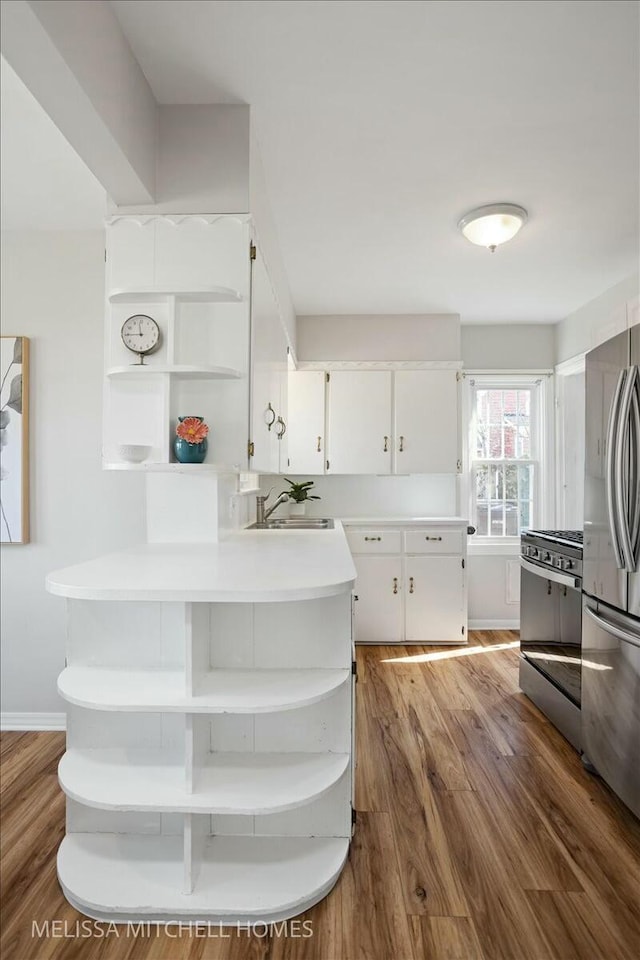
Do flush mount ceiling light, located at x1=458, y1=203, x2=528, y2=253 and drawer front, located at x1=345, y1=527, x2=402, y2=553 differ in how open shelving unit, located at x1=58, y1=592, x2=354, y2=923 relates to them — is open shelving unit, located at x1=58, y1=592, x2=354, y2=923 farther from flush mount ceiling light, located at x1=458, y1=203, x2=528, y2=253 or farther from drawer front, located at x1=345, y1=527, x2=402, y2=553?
drawer front, located at x1=345, y1=527, x2=402, y2=553

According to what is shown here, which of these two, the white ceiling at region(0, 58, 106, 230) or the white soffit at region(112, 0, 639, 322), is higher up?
the white soffit at region(112, 0, 639, 322)

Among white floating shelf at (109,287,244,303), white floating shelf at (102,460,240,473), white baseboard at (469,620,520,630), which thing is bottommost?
white baseboard at (469,620,520,630)

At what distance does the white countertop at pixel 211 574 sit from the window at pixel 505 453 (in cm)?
285

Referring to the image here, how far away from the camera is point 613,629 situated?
2.18 metres

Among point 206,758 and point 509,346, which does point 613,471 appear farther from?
point 509,346

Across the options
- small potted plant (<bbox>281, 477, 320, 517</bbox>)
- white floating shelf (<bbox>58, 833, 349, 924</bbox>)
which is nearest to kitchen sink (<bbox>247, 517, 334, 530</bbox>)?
small potted plant (<bbox>281, 477, 320, 517</bbox>)

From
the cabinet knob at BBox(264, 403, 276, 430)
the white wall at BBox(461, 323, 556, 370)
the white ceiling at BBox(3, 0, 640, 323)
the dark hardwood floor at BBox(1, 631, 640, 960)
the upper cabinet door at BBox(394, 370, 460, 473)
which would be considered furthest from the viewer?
the white wall at BBox(461, 323, 556, 370)

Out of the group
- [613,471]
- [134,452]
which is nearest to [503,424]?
[613,471]

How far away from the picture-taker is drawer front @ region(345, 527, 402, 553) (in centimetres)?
434

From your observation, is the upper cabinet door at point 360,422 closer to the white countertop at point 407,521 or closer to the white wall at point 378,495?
the white wall at point 378,495

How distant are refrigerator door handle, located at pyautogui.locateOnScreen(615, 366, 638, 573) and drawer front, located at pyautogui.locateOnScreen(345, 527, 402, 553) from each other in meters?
2.29

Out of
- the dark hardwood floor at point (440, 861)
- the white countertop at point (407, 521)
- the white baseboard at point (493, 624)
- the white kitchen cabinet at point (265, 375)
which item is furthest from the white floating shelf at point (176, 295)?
the white baseboard at point (493, 624)

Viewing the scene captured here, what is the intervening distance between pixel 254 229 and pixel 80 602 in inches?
59.3

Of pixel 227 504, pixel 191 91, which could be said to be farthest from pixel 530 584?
pixel 191 91
